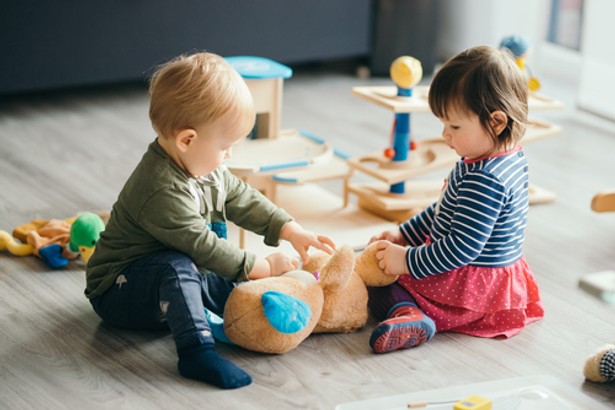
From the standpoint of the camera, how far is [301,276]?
144cm

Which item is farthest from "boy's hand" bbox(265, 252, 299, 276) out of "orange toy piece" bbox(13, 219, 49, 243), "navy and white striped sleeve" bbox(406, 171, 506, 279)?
"orange toy piece" bbox(13, 219, 49, 243)

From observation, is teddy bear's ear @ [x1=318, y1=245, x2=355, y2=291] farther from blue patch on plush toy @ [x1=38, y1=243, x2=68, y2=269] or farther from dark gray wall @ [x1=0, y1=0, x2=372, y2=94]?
dark gray wall @ [x1=0, y1=0, x2=372, y2=94]

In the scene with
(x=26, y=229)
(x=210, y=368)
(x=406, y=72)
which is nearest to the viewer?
(x=210, y=368)

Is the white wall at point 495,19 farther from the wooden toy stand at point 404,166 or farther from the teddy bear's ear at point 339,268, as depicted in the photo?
the teddy bear's ear at point 339,268

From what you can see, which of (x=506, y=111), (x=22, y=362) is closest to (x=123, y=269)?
(x=22, y=362)

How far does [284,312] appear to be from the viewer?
1.34 m

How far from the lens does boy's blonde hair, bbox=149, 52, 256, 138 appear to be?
1.34m

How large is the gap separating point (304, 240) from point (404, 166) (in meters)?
0.52

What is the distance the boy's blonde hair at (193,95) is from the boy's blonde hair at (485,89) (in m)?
0.30

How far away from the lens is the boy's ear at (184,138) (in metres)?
1.35

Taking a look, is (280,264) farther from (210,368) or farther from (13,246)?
(13,246)

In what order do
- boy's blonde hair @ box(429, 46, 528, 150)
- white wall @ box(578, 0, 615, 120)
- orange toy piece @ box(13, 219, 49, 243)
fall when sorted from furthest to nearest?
white wall @ box(578, 0, 615, 120) → orange toy piece @ box(13, 219, 49, 243) → boy's blonde hair @ box(429, 46, 528, 150)

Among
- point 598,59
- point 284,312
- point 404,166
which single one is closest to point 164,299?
point 284,312

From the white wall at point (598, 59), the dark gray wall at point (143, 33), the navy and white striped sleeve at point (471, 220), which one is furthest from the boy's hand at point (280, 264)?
the white wall at point (598, 59)
